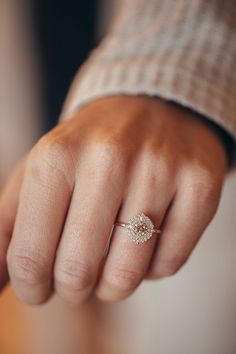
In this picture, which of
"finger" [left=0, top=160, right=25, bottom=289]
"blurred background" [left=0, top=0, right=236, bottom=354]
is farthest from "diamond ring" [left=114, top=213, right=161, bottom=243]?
"blurred background" [left=0, top=0, right=236, bottom=354]

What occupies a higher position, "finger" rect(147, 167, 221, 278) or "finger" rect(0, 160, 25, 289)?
"finger" rect(147, 167, 221, 278)

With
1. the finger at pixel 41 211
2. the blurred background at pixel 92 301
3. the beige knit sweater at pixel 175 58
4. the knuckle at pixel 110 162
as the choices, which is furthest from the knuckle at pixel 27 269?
the blurred background at pixel 92 301

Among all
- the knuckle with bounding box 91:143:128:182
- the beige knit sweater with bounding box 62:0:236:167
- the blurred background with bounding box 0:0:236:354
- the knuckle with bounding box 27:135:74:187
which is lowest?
the blurred background with bounding box 0:0:236:354

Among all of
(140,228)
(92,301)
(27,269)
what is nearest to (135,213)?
(140,228)

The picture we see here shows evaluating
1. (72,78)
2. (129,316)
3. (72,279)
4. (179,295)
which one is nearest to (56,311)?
(129,316)

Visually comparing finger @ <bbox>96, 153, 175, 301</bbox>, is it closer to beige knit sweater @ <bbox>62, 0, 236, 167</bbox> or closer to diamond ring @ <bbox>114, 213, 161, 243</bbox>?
diamond ring @ <bbox>114, 213, 161, 243</bbox>

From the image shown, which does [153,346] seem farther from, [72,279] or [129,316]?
[72,279]
